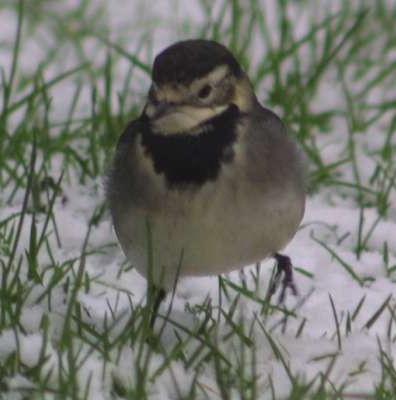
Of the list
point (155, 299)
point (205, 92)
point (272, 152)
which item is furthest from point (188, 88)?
point (155, 299)

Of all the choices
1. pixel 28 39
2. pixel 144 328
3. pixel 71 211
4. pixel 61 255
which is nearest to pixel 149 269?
pixel 144 328

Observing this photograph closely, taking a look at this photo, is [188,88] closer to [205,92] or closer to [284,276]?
[205,92]

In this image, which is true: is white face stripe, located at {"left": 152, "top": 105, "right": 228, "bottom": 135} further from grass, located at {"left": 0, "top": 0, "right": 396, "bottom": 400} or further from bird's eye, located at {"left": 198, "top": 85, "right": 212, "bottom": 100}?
grass, located at {"left": 0, "top": 0, "right": 396, "bottom": 400}

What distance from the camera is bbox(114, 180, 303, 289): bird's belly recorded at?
3.86 m

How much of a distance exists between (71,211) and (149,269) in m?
1.33

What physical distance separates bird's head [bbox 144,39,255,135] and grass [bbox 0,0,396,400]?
0.43m

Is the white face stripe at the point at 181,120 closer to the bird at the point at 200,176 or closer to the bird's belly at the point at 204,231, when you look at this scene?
the bird at the point at 200,176

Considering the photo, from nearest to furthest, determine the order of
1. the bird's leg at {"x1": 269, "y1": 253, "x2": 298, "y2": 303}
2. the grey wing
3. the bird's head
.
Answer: the bird's head, the grey wing, the bird's leg at {"x1": 269, "y1": 253, "x2": 298, "y2": 303}

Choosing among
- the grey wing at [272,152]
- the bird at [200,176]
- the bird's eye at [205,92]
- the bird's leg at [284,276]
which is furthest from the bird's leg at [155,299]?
the bird's eye at [205,92]

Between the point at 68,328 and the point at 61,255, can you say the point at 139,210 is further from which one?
the point at 61,255

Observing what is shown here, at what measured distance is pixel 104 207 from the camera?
499 centimetres

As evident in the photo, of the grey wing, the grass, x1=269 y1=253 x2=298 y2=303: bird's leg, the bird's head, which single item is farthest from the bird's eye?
x1=269 y1=253 x2=298 y2=303: bird's leg

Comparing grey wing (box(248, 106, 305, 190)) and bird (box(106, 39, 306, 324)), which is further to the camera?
grey wing (box(248, 106, 305, 190))

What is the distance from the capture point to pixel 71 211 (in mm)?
5070
